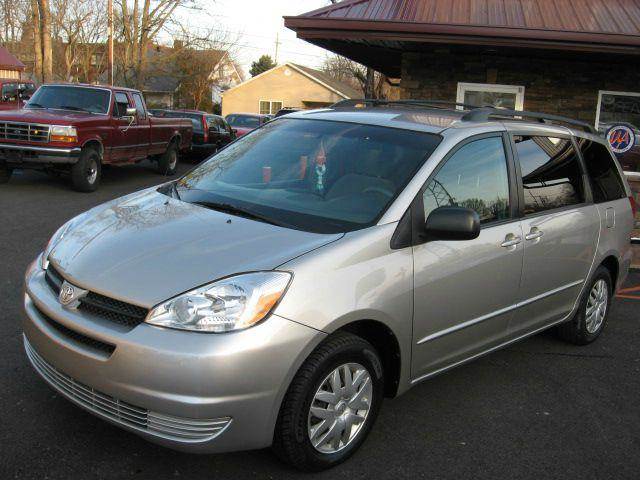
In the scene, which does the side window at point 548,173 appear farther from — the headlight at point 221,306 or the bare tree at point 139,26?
the bare tree at point 139,26

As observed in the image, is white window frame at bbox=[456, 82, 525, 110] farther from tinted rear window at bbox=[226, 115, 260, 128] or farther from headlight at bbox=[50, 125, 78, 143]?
tinted rear window at bbox=[226, 115, 260, 128]

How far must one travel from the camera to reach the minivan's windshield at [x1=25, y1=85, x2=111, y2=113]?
1215 cm

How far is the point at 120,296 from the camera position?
2.84 metres

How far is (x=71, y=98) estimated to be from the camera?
12328 millimetres

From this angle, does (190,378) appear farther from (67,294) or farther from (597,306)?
(597,306)

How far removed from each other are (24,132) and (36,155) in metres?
0.44

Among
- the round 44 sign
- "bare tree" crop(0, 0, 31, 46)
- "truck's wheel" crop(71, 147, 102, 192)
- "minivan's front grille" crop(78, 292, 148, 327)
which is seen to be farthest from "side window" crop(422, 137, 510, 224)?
"bare tree" crop(0, 0, 31, 46)

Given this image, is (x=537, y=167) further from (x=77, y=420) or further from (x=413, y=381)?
(x=77, y=420)

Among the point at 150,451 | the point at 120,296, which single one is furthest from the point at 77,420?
the point at 120,296

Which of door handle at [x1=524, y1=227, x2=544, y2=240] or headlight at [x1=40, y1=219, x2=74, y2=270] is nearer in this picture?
headlight at [x1=40, y1=219, x2=74, y2=270]

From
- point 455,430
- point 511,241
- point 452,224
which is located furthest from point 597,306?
point 452,224

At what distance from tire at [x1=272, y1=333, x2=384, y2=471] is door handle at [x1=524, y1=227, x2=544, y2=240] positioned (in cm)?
147

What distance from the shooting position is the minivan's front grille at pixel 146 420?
8.93ft

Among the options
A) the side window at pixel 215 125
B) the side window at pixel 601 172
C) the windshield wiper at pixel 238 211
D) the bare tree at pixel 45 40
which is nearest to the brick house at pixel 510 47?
the side window at pixel 601 172
